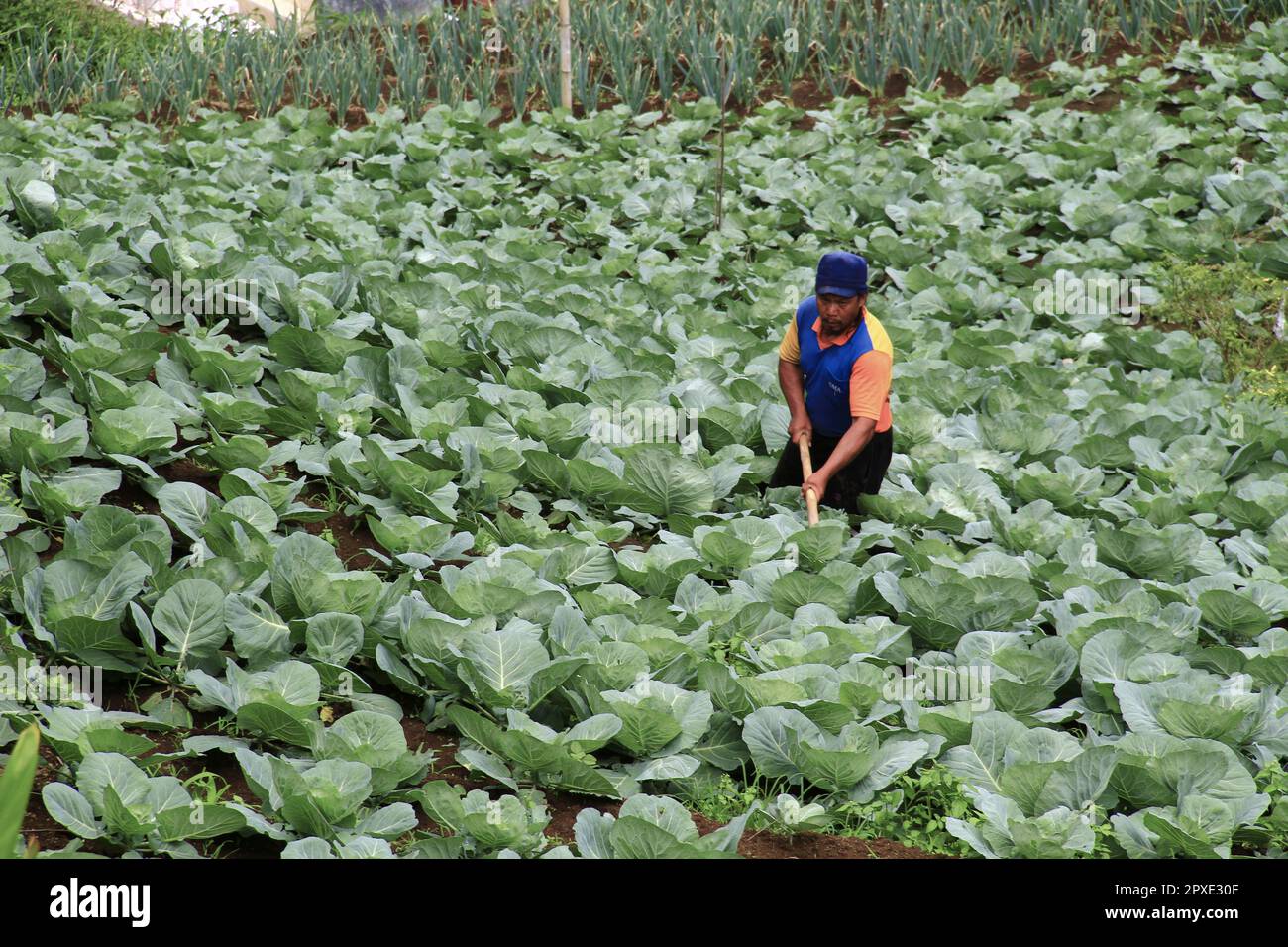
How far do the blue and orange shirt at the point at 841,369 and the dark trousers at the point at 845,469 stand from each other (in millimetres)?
Result: 50

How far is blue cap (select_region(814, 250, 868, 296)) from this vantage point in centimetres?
387

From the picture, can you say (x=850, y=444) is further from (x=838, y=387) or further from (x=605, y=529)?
(x=605, y=529)

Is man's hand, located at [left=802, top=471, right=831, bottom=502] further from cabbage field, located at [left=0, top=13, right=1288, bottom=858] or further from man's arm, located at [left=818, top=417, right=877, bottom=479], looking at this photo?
cabbage field, located at [left=0, top=13, right=1288, bottom=858]

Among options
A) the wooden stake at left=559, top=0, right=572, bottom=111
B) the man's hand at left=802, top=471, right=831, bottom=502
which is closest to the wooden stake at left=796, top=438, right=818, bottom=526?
the man's hand at left=802, top=471, right=831, bottom=502

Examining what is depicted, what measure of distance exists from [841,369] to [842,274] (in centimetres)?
34

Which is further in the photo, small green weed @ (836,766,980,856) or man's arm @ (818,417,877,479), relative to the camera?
man's arm @ (818,417,877,479)

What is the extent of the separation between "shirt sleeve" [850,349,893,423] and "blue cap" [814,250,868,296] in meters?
0.22

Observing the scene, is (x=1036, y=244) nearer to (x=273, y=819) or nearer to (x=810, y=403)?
(x=810, y=403)

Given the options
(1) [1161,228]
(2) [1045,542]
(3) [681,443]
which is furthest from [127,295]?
(1) [1161,228]

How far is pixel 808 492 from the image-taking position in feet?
12.8

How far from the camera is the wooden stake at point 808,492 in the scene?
12.8ft

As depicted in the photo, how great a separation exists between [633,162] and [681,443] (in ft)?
13.8

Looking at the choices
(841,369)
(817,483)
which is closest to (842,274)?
(841,369)

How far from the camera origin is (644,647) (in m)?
3.02
